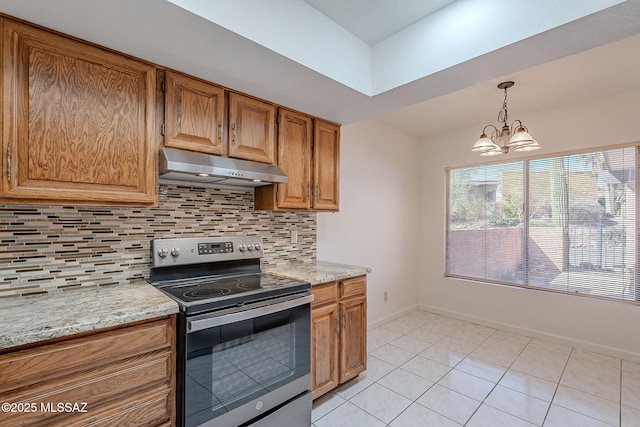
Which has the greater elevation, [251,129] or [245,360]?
[251,129]

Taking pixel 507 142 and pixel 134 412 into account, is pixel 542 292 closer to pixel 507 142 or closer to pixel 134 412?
pixel 507 142

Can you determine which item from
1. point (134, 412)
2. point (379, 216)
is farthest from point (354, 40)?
point (134, 412)

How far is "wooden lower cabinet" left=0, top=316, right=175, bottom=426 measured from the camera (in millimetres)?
1065

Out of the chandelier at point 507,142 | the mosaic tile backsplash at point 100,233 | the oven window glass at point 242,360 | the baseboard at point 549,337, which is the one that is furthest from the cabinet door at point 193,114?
the baseboard at point 549,337

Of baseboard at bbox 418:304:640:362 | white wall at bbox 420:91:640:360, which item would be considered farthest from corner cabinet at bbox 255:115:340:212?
baseboard at bbox 418:304:640:362

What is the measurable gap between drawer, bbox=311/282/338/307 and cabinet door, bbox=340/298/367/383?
0.40ft

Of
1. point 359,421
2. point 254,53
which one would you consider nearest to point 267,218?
point 254,53

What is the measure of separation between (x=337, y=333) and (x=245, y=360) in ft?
2.66

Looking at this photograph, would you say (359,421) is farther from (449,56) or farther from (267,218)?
(449,56)

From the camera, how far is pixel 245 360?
1602 mm

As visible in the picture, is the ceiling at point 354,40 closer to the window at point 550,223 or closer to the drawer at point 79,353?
the window at point 550,223

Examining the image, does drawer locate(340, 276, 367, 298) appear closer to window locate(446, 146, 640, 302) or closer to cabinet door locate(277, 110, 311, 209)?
cabinet door locate(277, 110, 311, 209)

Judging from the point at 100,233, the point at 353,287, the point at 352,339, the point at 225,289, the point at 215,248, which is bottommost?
the point at 352,339

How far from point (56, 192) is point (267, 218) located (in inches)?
53.5
